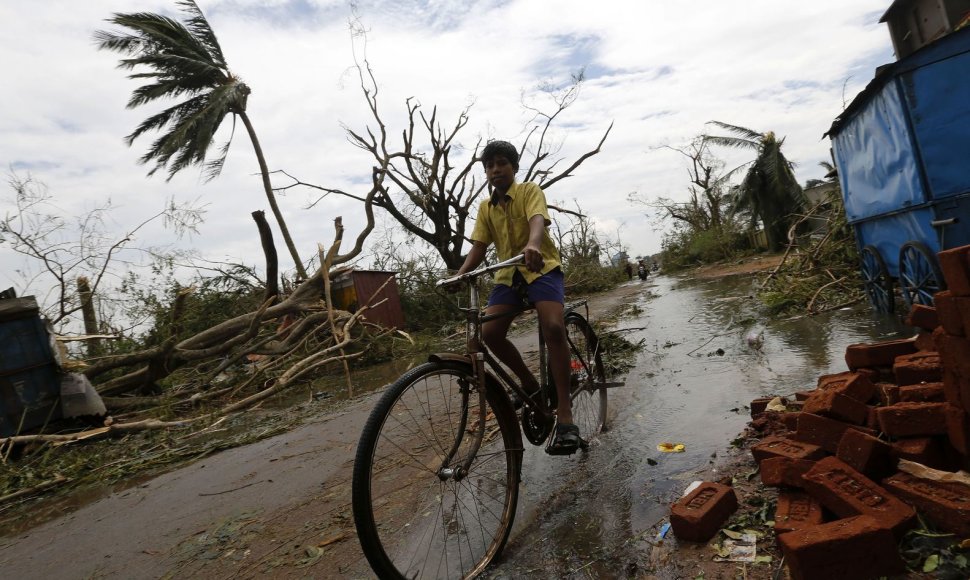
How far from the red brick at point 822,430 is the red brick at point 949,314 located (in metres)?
0.51

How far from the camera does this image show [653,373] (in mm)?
4969

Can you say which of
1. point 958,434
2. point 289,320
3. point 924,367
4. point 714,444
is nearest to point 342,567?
point 714,444

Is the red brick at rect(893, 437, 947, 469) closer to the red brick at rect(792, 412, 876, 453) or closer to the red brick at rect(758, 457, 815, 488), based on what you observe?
the red brick at rect(792, 412, 876, 453)

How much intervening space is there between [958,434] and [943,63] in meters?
3.81

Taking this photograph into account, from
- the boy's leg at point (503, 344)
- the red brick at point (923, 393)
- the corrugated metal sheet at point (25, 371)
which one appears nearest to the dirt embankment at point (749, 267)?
the red brick at point (923, 393)

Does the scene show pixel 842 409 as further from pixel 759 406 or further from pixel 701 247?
pixel 701 247

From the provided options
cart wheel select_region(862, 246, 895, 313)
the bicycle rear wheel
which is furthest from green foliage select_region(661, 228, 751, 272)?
the bicycle rear wheel

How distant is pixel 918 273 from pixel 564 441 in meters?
4.07

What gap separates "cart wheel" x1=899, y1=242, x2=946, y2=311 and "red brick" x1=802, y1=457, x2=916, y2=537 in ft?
10.3

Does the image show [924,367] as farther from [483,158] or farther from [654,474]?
[483,158]

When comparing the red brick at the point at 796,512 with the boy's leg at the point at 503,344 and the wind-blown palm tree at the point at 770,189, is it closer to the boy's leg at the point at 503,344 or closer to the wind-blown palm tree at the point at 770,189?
the boy's leg at the point at 503,344

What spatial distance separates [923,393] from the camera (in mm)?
2168

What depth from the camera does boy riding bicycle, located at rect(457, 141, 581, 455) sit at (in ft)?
8.87

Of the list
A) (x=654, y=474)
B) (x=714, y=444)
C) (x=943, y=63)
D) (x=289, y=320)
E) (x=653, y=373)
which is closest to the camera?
(x=654, y=474)
